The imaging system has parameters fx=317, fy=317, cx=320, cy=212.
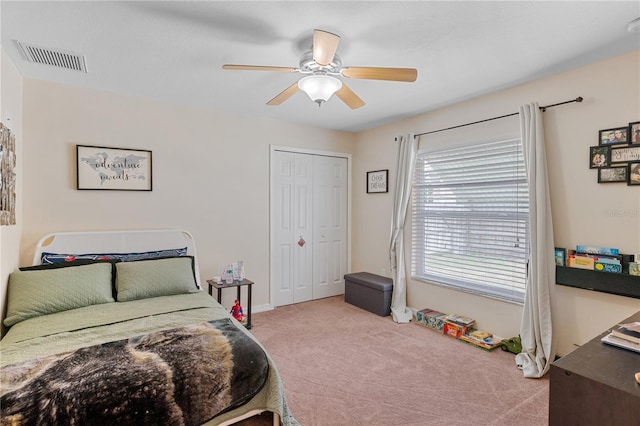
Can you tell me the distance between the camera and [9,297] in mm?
2344

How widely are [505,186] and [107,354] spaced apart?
3.44 m

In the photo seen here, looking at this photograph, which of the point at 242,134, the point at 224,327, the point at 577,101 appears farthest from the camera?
the point at 242,134

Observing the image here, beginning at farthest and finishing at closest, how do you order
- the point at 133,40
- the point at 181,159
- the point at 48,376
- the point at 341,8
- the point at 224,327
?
1. the point at 181,159
2. the point at 133,40
3. the point at 224,327
4. the point at 341,8
5. the point at 48,376

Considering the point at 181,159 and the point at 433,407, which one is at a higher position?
the point at 181,159

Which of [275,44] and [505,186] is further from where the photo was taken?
[505,186]

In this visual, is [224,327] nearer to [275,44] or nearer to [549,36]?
[275,44]

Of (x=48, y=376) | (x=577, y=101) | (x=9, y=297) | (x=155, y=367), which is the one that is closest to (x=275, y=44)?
(x=155, y=367)

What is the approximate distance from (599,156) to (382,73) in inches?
74.1

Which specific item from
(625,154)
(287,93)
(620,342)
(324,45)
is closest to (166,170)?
(287,93)

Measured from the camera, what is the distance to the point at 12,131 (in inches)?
99.1

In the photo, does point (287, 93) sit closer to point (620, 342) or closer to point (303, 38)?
point (303, 38)

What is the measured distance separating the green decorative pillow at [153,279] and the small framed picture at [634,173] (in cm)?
365

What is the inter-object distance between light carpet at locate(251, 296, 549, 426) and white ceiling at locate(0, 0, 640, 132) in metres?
2.44

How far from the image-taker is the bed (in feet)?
4.59
